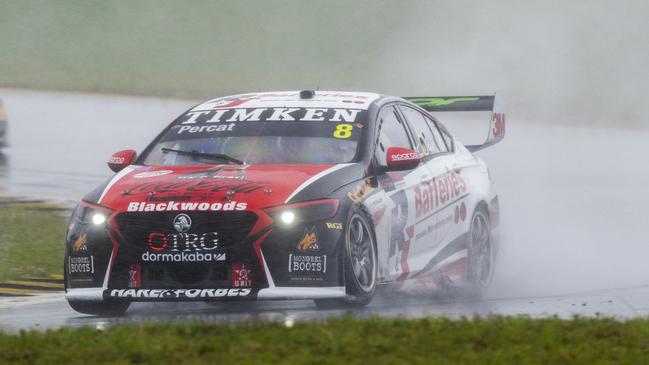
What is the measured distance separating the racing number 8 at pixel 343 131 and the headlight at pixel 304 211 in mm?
1136

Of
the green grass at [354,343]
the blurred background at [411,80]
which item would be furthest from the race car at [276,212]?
the blurred background at [411,80]

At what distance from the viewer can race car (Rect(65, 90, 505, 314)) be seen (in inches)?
314

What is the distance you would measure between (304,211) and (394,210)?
102 cm

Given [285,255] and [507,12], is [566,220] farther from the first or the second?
[507,12]

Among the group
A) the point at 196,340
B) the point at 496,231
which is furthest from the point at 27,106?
the point at 196,340

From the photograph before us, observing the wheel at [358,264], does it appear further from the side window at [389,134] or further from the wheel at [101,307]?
the wheel at [101,307]

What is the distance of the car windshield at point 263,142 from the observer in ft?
29.7

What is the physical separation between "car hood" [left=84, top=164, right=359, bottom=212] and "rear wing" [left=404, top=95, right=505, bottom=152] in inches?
116

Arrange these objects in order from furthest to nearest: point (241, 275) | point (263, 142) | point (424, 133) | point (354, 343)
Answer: point (424, 133) < point (263, 142) < point (241, 275) < point (354, 343)

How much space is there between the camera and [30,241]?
12797mm

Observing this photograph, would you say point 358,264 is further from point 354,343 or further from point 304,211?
point 354,343

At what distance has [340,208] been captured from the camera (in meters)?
8.16

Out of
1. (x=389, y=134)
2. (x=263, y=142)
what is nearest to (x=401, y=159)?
(x=389, y=134)

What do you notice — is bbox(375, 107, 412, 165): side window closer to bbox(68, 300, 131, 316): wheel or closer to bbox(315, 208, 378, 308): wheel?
bbox(315, 208, 378, 308): wheel
